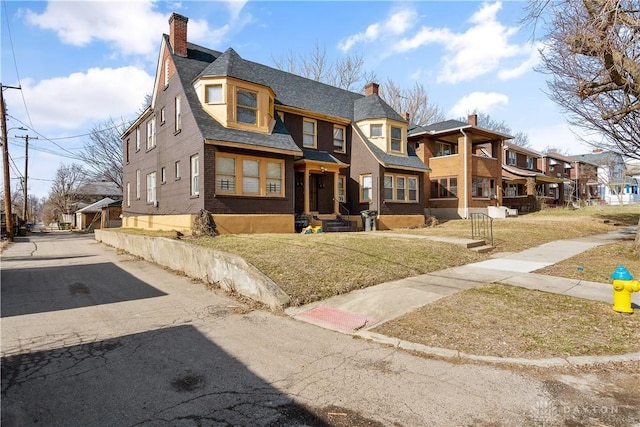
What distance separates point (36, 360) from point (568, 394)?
605cm

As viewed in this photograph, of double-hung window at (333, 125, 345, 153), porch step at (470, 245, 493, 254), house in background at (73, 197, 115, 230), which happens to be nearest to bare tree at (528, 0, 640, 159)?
porch step at (470, 245, 493, 254)

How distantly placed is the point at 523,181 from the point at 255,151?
3001cm

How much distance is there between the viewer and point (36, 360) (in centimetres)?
434

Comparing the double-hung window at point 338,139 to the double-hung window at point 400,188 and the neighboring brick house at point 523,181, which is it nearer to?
the double-hung window at point 400,188

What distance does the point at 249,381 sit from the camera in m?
3.76

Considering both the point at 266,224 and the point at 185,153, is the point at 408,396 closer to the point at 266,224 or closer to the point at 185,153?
the point at 266,224

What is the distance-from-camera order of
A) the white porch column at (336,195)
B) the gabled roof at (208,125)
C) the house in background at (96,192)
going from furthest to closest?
the house in background at (96,192), the white porch column at (336,195), the gabled roof at (208,125)

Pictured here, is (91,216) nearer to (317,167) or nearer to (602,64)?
(317,167)

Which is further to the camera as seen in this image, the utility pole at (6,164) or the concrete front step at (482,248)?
the utility pole at (6,164)

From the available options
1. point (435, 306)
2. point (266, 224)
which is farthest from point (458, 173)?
point (435, 306)

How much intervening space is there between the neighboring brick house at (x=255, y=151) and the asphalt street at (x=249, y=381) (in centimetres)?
888

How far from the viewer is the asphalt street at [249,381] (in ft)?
10.2

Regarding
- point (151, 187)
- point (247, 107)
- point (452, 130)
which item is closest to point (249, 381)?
point (247, 107)

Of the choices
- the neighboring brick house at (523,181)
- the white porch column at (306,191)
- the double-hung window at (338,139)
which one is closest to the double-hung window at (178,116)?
the white porch column at (306,191)
